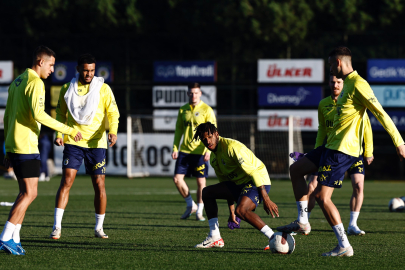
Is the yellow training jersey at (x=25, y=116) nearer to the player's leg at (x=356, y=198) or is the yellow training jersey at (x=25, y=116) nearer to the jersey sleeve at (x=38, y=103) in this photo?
the jersey sleeve at (x=38, y=103)

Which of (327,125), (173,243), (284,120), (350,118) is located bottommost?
A: (173,243)

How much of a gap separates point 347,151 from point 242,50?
25183 mm

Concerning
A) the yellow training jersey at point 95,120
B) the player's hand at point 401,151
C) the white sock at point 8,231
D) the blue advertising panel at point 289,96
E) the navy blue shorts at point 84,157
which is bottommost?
the white sock at point 8,231

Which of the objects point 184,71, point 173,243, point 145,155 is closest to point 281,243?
point 173,243

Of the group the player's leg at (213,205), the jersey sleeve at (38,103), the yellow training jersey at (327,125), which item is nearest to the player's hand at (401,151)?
the player's leg at (213,205)

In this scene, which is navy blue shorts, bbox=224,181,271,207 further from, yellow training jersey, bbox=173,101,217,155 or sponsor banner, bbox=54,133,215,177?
sponsor banner, bbox=54,133,215,177

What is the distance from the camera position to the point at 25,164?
624 centimetres

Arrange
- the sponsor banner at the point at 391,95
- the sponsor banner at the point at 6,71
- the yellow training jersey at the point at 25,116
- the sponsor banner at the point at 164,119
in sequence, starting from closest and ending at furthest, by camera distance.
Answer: the yellow training jersey at the point at 25,116
the sponsor banner at the point at 391,95
the sponsor banner at the point at 164,119
the sponsor banner at the point at 6,71

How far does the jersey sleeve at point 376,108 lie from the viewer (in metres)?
5.86

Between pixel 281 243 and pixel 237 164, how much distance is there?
97cm

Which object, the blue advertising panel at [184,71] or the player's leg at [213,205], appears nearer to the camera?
the player's leg at [213,205]

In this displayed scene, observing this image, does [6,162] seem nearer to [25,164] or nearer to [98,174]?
[25,164]

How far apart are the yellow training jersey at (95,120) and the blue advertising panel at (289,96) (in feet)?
53.6

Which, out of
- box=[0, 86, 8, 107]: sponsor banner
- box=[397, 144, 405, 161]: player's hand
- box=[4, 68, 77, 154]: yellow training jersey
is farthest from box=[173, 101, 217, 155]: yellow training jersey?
box=[0, 86, 8, 107]: sponsor banner
